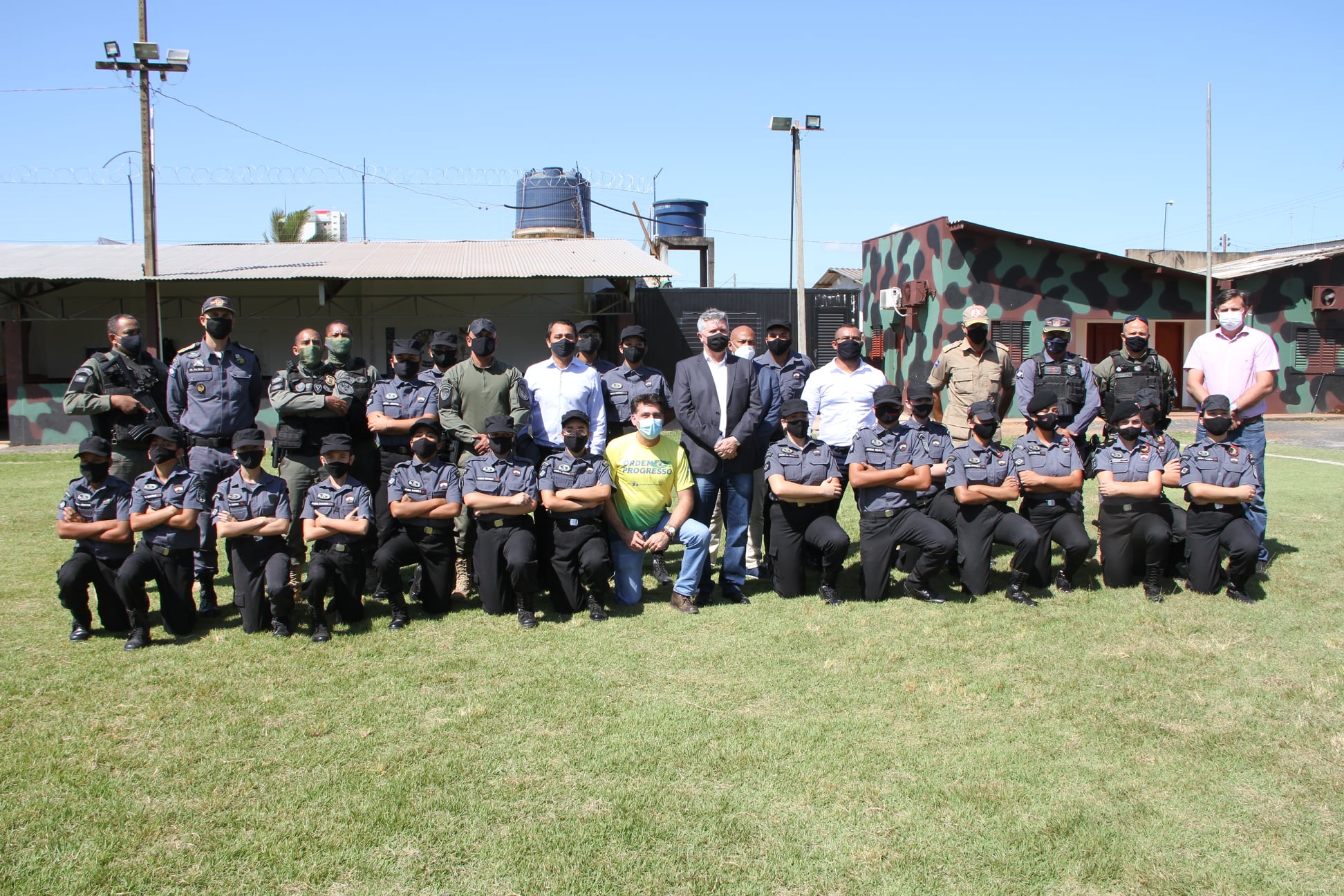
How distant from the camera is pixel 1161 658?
517 centimetres

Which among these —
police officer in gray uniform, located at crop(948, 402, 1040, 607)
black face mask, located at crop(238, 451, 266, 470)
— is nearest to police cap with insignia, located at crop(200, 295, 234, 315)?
black face mask, located at crop(238, 451, 266, 470)

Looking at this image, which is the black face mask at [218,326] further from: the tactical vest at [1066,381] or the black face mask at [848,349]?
the tactical vest at [1066,381]

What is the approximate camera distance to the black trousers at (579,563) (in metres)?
6.10

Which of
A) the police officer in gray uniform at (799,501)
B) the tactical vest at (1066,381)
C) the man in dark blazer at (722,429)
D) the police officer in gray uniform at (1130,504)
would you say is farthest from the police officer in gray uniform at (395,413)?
the police officer in gray uniform at (1130,504)

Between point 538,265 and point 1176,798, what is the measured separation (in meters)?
16.7

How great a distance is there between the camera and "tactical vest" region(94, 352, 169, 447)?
21.1 feet

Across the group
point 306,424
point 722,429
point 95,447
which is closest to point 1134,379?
point 722,429

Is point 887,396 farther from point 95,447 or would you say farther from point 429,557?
point 95,447

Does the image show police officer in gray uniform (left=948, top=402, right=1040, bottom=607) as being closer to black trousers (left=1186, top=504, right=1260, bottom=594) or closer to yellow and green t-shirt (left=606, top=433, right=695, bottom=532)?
black trousers (left=1186, top=504, right=1260, bottom=594)

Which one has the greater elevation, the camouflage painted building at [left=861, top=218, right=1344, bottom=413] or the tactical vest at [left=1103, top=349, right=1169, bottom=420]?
the camouflage painted building at [left=861, top=218, right=1344, bottom=413]

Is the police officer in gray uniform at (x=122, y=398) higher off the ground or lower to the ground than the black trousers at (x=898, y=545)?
higher

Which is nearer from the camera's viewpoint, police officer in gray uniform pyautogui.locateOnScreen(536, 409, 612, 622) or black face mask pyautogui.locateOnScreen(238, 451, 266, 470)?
black face mask pyautogui.locateOnScreen(238, 451, 266, 470)

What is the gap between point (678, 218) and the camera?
23500 millimetres

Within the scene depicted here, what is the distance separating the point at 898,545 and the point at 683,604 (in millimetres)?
1535
